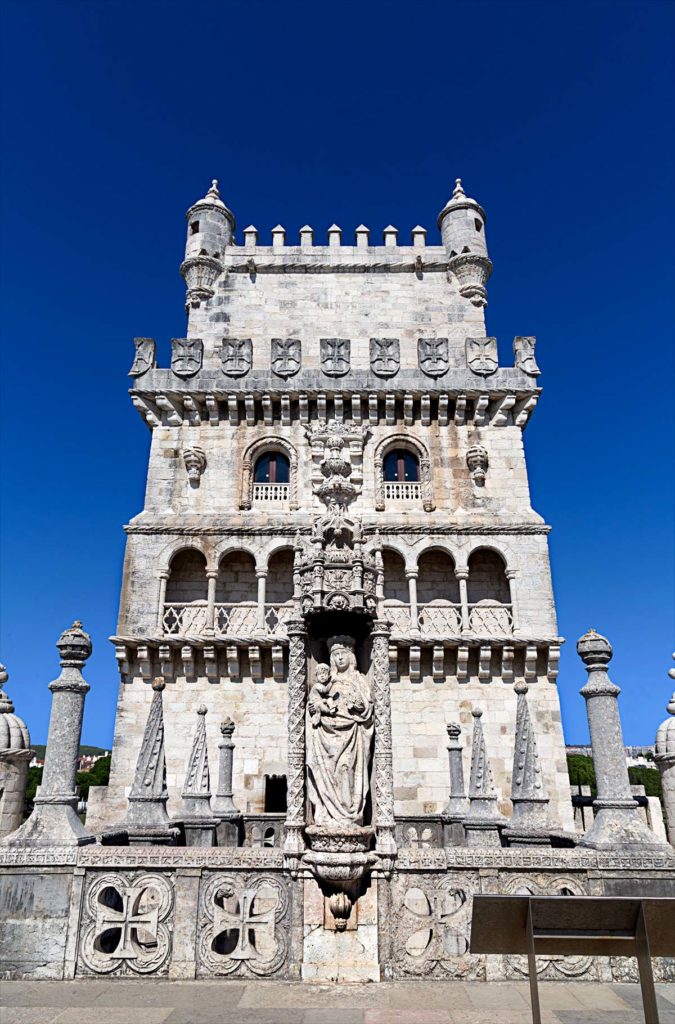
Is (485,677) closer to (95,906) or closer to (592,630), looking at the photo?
(592,630)

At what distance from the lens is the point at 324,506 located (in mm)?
18500

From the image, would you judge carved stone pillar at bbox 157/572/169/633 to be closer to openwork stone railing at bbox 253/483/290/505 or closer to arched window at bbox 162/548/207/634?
arched window at bbox 162/548/207/634

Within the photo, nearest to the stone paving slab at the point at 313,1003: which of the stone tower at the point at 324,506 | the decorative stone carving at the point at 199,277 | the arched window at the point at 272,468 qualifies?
the stone tower at the point at 324,506

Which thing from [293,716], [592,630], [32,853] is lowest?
[32,853]

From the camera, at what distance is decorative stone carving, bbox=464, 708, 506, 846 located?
462 inches

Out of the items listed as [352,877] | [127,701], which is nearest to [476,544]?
[127,701]

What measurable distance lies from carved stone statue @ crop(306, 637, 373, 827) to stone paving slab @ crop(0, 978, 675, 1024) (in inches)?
62.1

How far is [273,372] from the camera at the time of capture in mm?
23422

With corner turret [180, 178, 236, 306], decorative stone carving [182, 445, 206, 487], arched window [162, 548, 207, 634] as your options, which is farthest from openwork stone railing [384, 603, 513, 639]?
corner turret [180, 178, 236, 306]

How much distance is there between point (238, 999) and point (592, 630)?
5972mm

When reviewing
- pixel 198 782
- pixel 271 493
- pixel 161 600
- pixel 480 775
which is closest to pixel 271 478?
pixel 271 493

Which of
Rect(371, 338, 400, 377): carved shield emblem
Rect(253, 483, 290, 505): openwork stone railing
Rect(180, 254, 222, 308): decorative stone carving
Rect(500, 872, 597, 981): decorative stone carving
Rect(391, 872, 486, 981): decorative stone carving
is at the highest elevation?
Rect(180, 254, 222, 308): decorative stone carving

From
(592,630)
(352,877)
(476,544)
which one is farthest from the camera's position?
(476,544)

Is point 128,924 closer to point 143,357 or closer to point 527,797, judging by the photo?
point 527,797
